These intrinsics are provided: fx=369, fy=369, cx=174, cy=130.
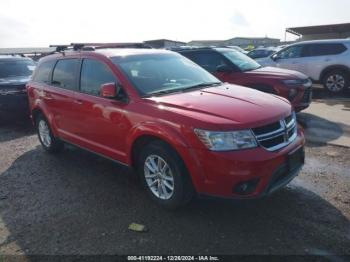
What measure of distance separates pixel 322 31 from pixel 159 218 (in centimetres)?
3766

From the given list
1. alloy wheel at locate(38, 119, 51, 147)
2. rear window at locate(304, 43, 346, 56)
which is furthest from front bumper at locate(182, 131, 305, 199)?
rear window at locate(304, 43, 346, 56)

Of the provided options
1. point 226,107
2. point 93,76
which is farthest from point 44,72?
point 226,107

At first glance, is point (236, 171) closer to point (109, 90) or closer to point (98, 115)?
point (109, 90)

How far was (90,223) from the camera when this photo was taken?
401cm

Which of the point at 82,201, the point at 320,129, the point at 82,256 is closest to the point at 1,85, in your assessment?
the point at 82,201

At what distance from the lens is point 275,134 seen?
3820 millimetres

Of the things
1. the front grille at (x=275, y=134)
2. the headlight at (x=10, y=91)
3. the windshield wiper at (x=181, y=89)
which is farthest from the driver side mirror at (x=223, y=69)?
the headlight at (x=10, y=91)

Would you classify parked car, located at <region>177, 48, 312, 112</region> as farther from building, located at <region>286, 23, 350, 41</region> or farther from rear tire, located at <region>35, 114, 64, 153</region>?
building, located at <region>286, 23, 350, 41</region>

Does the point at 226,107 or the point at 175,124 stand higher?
the point at 226,107

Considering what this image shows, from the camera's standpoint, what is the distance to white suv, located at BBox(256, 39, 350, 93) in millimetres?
11595

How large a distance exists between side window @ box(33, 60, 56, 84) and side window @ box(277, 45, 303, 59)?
8.84 meters

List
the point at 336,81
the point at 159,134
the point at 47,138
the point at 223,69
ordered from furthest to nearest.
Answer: the point at 336,81 → the point at 223,69 → the point at 47,138 → the point at 159,134

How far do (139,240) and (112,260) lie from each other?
0.38m

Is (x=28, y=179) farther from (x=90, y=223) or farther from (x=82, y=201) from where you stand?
(x=90, y=223)
